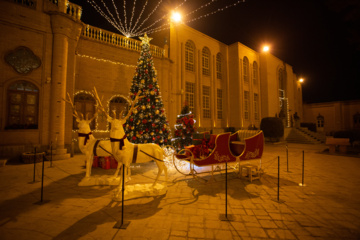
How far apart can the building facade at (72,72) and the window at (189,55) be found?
0.06 meters

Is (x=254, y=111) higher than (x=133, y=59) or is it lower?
lower

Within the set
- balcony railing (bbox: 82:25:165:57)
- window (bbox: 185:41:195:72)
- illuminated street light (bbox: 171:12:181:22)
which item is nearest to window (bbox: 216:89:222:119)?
window (bbox: 185:41:195:72)

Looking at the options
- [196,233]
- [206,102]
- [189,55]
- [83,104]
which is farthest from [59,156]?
[189,55]

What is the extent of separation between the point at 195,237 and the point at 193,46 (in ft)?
62.3

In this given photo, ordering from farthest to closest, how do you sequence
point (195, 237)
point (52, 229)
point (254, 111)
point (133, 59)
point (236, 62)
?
point (254, 111) → point (236, 62) → point (133, 59) → point (52, 229) → point (195, 237)

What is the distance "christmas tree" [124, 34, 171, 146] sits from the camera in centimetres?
821

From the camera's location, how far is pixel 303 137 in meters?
18.7

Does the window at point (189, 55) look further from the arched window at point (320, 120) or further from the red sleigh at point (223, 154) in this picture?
the arched window at point (320, 120)

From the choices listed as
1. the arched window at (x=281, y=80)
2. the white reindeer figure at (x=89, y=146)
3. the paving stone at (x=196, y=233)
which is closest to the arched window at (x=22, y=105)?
the white reindeer figure at (x=89, y=146)

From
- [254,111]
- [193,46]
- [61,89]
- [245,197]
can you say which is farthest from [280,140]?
[61,89]

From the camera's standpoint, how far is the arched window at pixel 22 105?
8.24m

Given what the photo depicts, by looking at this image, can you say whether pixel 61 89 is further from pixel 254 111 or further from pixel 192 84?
pixel 254 111

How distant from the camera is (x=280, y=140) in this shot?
18.6 meters

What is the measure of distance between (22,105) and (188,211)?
1006cm
